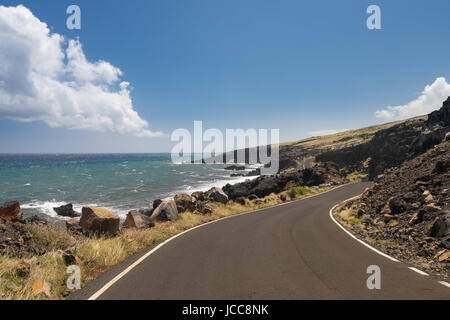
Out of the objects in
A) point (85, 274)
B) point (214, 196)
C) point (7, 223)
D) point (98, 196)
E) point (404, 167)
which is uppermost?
point (404, 167)

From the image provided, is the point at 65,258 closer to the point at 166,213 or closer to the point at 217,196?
the point at 166,213

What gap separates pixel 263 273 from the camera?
17.8 ft

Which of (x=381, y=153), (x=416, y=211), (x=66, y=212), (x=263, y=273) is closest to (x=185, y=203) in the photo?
(x=263, y=273)

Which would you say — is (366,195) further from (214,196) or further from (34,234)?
(34,234)

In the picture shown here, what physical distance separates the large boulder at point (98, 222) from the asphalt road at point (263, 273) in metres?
2.48

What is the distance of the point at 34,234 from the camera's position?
23.3ft

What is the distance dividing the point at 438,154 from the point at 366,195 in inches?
203

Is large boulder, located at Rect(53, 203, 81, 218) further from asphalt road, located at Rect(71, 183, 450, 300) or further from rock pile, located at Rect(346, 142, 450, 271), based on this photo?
rock pile, located at Rect(346, 142, 450, 271)

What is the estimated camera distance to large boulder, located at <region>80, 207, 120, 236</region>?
864cm

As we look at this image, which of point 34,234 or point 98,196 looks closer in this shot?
point 34,234

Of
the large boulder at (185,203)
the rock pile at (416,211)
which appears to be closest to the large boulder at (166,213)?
the large boulder at (185,203)

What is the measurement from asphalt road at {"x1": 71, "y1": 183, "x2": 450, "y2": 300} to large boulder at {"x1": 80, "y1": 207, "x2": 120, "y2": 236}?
248 cm

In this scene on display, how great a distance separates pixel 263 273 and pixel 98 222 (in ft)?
22.2
